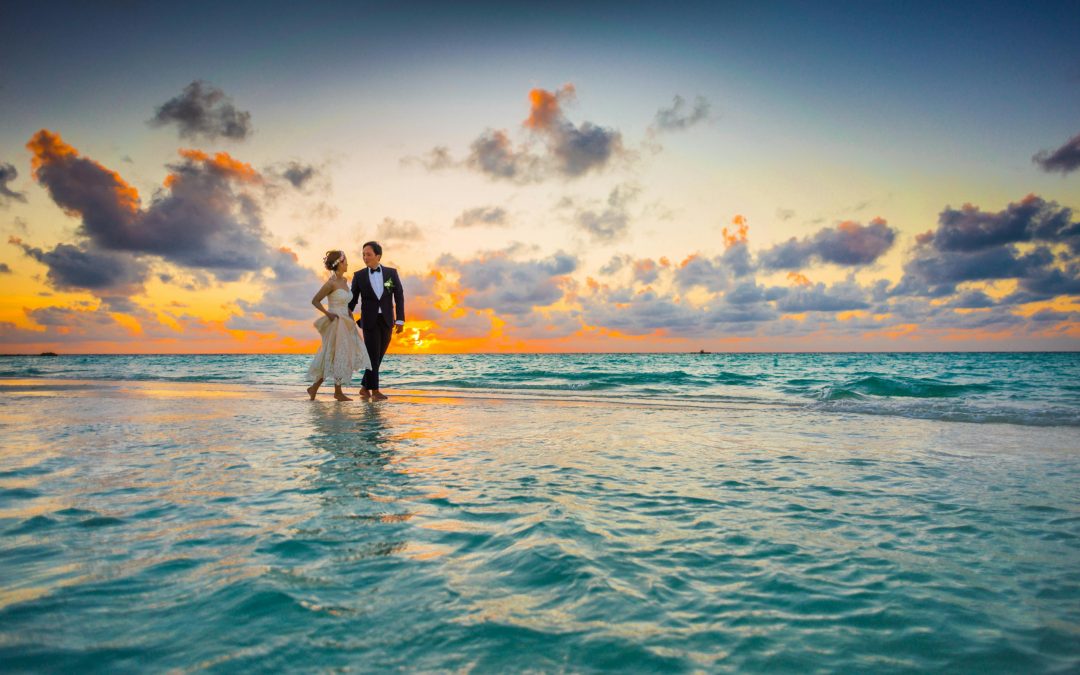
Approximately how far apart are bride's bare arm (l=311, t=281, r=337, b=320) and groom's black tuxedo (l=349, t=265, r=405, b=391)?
0.60 metres

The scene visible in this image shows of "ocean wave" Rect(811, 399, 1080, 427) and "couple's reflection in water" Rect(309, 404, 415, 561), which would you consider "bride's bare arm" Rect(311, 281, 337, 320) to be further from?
"ocean wave" Rect(811, 399, 1080, 427)

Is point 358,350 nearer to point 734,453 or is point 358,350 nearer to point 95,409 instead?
point 95,409

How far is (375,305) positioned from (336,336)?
3.62 feet

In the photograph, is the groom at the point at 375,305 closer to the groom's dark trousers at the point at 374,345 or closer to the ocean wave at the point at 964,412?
the groom's dark trousers at the point at 374,345

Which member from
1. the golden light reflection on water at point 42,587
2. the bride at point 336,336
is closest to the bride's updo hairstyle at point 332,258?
the bride at point 336,336

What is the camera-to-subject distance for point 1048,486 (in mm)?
3736

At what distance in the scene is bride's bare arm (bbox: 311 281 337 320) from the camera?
9.73m

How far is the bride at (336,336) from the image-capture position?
981 cm

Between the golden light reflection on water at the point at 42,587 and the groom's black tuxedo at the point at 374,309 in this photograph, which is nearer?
the golden light reflection on water at the point at 42,587

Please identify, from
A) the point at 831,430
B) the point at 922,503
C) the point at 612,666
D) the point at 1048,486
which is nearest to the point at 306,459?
the point at 612,666

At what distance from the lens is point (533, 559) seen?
87.7 inches

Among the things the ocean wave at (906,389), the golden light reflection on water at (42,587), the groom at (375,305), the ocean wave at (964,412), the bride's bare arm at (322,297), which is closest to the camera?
the golden light reflection on water at (42,587)

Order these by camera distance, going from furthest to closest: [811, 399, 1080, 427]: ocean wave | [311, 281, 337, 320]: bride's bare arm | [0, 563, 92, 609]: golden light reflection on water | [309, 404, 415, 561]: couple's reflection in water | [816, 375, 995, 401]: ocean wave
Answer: [816, 375, 995, 401]: ocean wave < [311, 281, 337, 320]: bride's bare arm < [811, 399, 1080, 427]: ocean wave < [309, 404, 415, 561]: couple's reflection in water < [0, 563, 92, 609]: golden light reflection on water

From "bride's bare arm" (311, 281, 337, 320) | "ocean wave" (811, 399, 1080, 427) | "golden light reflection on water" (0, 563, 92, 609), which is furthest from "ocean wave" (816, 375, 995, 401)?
"golden light reflection on water" (0, 563, 92, 609)
